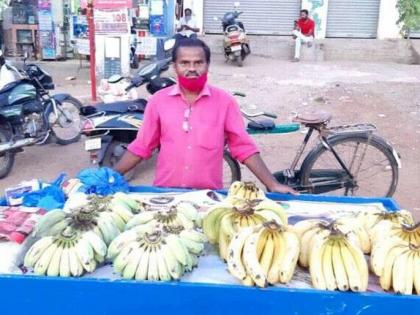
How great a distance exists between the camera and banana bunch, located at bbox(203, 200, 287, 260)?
2100 millimetres

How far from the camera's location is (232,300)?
1.86m

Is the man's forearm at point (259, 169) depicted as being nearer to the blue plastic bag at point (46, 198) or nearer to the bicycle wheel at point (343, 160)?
the blue plastic bag at point (46, 198)

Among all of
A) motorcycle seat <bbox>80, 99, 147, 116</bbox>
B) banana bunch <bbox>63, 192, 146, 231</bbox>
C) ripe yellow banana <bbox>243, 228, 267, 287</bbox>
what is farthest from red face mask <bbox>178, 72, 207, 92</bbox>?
motorcycle seat <bbox>80, 99, 147, 116</bbox>

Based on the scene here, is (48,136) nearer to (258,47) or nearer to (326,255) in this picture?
(326,255)

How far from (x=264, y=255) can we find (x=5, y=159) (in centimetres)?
459

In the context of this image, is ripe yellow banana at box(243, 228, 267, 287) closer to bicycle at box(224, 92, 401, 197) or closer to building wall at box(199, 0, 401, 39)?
bicycle at box(224, 92, 401, 197)

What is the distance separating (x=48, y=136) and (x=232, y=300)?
499cm

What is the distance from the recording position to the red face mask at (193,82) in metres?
3.02

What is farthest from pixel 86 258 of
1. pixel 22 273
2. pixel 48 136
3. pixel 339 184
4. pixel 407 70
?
pixel 407 70

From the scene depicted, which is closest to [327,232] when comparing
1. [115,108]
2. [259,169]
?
[259,169]

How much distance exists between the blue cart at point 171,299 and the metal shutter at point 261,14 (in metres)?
14.6

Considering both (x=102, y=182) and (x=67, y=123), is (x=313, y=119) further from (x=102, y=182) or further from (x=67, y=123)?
(x=67, y=123)

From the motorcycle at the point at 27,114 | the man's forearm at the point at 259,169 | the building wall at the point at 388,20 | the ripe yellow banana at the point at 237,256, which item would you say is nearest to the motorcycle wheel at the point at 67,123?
the motorcycle at the point at 27,114

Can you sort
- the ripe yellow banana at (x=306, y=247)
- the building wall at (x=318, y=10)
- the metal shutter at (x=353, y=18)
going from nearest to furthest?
the ripe yellow banana at (x=306, y=247)
the building wall at (x=318, y=10)
the metal shutter at (x=353, y=18)
